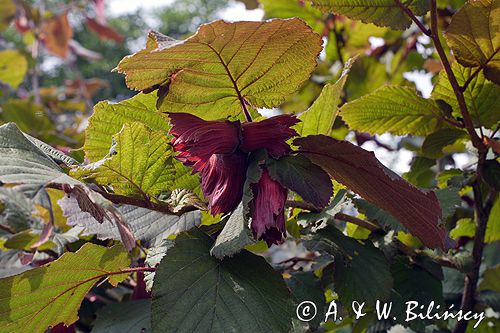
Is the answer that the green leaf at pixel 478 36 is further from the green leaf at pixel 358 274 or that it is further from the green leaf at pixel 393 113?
the green leaf at pixel 358 274

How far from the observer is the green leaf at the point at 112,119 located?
678 millimetres

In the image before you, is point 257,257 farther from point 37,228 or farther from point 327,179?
point 37,228

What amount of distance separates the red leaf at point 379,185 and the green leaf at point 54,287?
0.23 meters

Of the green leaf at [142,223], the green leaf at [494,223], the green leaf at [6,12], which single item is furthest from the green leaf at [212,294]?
the green leaf at [6,12]

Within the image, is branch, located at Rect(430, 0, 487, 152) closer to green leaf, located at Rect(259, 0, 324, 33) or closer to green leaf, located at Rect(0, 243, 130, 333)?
green leaf, located at Rect(0, 243, 130, 333)

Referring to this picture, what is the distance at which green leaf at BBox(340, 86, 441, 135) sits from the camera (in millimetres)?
857

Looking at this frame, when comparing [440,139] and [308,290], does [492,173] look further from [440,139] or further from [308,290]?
[308,290]

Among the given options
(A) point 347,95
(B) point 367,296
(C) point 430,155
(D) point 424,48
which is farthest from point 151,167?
(D) point 424,48

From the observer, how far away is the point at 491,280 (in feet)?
3.64

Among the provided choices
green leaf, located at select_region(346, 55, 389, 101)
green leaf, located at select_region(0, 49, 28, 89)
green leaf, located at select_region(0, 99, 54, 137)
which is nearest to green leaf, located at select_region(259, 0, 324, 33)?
green leaf, located at select_region(346, 55, 389, 101)

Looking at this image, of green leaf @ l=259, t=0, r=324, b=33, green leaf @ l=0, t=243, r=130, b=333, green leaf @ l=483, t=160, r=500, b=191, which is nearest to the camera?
green leaf @ l=0, t=243, r=130, b=333

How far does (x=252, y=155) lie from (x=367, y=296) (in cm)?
27

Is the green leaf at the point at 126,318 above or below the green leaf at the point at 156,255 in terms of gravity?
below

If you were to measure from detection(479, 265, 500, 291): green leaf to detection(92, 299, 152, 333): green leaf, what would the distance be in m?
0.64
